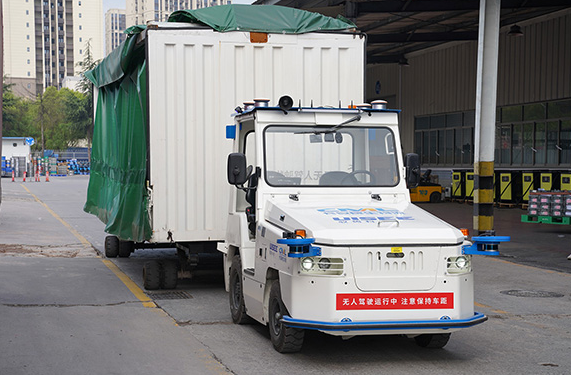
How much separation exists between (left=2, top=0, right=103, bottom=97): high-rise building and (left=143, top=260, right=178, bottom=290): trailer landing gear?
484 ft

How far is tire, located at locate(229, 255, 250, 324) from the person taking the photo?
8.54 metres

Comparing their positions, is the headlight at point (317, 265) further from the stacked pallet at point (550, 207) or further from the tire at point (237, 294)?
the stacked pallet at point (550, 207)

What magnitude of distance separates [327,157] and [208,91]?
3061mm

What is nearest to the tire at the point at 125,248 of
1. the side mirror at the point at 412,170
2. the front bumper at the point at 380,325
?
the side mirror at the point at 412,170

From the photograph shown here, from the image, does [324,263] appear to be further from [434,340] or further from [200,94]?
[200,94]

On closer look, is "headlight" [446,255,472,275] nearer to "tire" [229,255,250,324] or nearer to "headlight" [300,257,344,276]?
"headlight" [300,257,344,276]

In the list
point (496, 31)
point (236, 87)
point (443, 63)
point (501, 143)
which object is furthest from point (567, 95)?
point (236, 87)

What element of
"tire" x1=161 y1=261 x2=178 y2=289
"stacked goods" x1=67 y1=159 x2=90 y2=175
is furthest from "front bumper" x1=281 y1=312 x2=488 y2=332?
"stacked goods" x1=67 y1=159 x2=90 y2=175

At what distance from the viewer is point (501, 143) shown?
33031 mm

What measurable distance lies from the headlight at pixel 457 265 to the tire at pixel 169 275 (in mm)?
5153

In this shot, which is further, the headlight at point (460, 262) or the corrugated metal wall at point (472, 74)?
the corrugated metal wall at point (472, 74)

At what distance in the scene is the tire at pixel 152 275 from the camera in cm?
1104

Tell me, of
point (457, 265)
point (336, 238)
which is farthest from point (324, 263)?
point (457, 265)

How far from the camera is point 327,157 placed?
8352 millimetres
